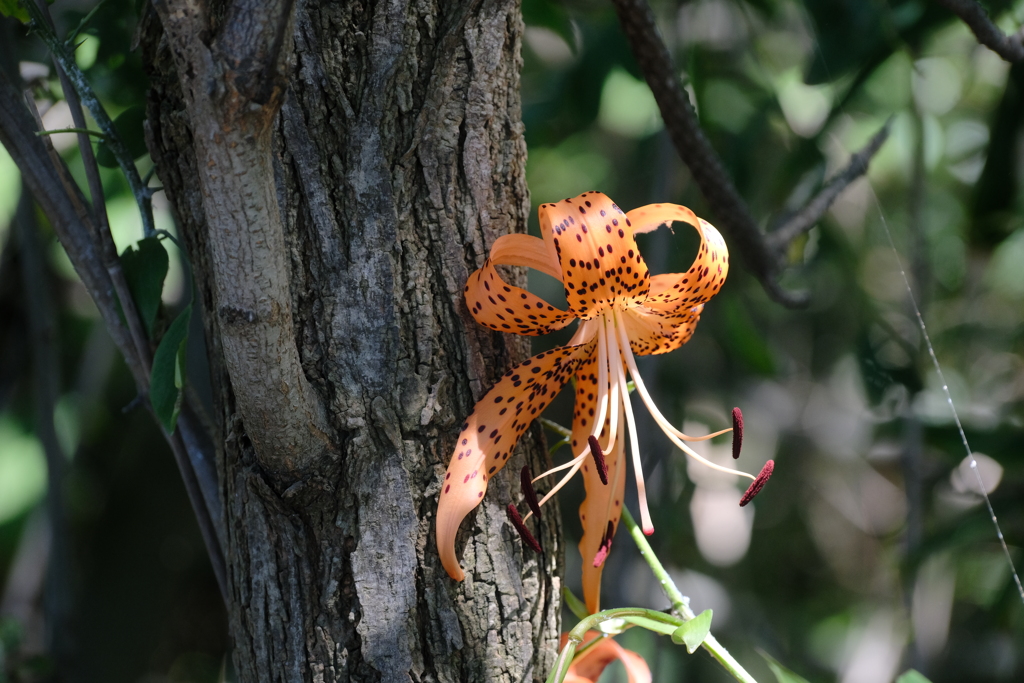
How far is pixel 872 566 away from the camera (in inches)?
110

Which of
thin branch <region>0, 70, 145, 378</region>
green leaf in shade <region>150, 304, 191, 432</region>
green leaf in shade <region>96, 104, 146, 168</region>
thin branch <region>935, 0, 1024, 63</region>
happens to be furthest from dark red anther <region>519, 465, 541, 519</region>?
thin branch <region>935, 0, 1024, 63</region>

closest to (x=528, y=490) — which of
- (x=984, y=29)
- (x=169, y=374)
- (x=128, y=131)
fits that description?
(x=169, y=374)

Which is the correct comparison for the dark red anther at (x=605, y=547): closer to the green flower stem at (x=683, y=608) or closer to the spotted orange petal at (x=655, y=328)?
the green flower stem at (x=683, y=608)

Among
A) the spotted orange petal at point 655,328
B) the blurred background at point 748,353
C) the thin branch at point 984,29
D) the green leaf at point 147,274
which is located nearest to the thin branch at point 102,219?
the green leaf at point 147,274

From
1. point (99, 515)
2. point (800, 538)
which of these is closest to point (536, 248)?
point (99, 515)

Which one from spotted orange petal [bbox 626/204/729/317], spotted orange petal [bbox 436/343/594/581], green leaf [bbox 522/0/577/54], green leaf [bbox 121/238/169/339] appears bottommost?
spotted orange petal [bbox 436/343/594/581]

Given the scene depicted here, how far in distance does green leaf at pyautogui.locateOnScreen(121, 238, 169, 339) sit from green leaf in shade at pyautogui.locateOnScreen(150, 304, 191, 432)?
49 mm

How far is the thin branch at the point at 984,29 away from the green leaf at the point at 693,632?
2.20 feet

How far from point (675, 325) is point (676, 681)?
52.0 inches

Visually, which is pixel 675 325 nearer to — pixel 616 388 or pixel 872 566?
pixel 616 388

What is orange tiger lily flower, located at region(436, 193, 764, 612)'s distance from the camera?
0.54m

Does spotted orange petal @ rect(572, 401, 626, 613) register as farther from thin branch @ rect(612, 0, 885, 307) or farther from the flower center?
thin branch @ rect(612, 0, 885, 307)

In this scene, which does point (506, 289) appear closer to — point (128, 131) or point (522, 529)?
point (522, 529)

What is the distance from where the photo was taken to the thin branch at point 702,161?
0.80 m
